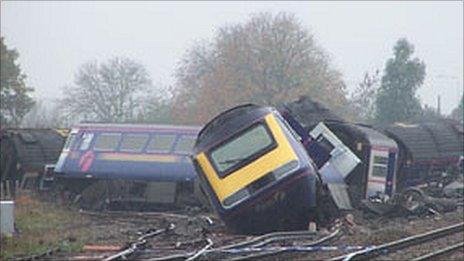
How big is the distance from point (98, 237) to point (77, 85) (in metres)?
62.9

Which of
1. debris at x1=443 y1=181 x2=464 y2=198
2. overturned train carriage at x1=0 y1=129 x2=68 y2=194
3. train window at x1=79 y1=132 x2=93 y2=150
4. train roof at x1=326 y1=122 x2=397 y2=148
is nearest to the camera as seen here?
train roof at x1=326 y1=122 x2=397 y2=148

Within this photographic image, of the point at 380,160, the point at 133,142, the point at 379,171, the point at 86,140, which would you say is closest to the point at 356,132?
the point at 380,160

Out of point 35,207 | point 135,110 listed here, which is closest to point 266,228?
point 35,207

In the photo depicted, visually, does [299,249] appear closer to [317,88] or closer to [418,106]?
[317,88]

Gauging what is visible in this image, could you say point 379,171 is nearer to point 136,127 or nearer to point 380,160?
point 380,160

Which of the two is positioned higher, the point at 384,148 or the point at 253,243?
the point at 384,148

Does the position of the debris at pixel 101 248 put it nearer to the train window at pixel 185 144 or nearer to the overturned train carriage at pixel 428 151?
the train window at pixel 185 144

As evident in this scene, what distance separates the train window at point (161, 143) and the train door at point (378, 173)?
5.18 m

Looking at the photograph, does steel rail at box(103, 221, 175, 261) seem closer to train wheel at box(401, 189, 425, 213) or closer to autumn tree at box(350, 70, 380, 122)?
train wheel at box(401, 189, 425, 213)

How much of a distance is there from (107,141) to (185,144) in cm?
236

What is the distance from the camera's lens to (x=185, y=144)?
21109 mm

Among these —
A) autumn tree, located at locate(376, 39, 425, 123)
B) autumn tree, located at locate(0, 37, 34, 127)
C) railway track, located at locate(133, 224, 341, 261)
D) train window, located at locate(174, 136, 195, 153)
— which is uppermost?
autumn tree, located at locate(0, 37, 34, 127)

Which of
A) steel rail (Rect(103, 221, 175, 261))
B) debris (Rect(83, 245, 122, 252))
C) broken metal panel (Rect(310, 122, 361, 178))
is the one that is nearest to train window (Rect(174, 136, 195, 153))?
broken metal panel (Rect(310, 122, 361, 178))

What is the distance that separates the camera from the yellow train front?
47.4 ft
